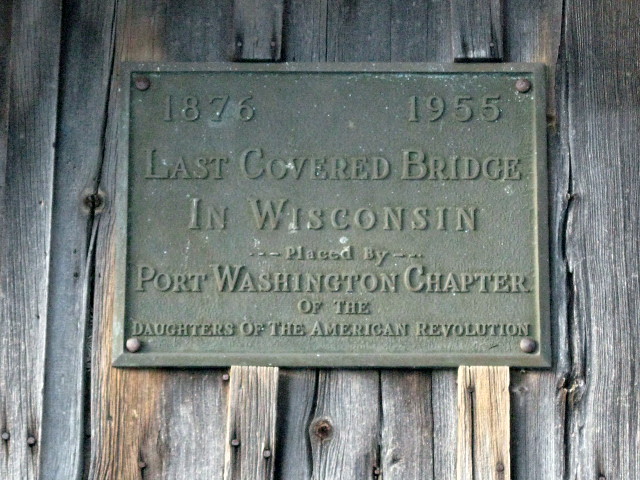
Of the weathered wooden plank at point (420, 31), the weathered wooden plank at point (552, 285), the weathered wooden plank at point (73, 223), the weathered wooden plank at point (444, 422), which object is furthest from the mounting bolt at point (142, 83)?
the weathered wooden plank at point (444, 422)

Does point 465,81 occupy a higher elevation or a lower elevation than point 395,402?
higher

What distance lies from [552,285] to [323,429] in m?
0.79

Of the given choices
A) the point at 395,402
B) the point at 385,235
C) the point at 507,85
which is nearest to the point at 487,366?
the point at 395,402

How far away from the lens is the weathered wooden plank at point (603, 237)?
303cm

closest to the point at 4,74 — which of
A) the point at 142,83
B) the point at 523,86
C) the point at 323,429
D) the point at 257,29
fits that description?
the point at 142,83

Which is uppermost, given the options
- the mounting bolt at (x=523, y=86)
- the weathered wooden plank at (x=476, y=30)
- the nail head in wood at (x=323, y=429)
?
the weathered wooden plank at (x=476, y=30)

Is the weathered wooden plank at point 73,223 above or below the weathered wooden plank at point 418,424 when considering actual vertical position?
above

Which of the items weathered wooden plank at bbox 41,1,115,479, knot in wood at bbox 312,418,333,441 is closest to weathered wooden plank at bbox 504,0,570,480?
knot in wood at bbox 312,418,333,441

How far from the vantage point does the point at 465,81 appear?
3152 mm

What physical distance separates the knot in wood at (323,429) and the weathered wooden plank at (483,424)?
1.21 ft

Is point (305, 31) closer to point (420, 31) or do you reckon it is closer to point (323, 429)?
point (420, 31)

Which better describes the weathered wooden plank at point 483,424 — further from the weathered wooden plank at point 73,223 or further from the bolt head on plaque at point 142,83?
the bolt head on plaque at point 142,83

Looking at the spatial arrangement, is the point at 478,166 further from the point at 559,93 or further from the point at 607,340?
the point at 607,340

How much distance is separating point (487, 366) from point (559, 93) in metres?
0.85
